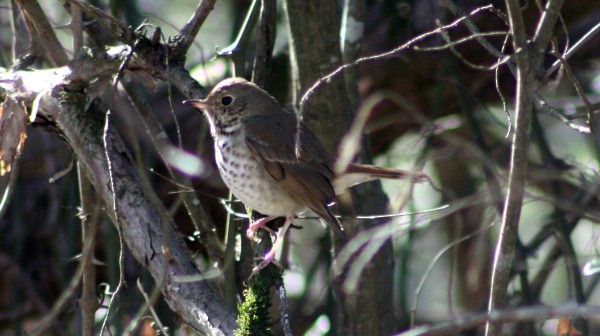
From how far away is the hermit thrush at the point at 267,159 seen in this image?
141 inches

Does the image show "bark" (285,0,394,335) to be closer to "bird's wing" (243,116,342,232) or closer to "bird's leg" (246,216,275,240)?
"bird's wing" (243,116,342,232)

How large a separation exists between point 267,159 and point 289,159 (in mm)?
98

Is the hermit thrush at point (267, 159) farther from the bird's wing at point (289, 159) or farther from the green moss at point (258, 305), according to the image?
the green moss at point (258, 305)

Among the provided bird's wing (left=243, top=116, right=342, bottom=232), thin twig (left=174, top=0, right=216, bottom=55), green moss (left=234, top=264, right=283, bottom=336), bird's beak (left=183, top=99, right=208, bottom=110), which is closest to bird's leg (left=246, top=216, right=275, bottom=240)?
bird's wing (left=243, top=116, right=342, bottom=232)

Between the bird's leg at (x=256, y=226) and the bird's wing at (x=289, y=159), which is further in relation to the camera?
the bird's wing at (x=289, y=159)

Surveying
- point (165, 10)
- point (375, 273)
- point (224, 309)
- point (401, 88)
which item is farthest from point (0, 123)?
point (165, 10)

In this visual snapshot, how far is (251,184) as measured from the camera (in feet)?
11.7

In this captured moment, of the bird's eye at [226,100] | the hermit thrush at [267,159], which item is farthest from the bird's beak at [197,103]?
the bird's eye at [226,100]

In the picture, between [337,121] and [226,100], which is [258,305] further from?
[337,121]

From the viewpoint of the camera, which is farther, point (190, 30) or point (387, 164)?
point (387, 164)

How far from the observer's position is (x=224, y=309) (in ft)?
9.55

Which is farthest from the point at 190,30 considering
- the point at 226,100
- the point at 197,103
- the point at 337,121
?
the point at 337,121

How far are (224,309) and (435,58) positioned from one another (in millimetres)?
2408

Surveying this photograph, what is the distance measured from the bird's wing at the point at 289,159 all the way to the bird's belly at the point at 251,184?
40 mm
